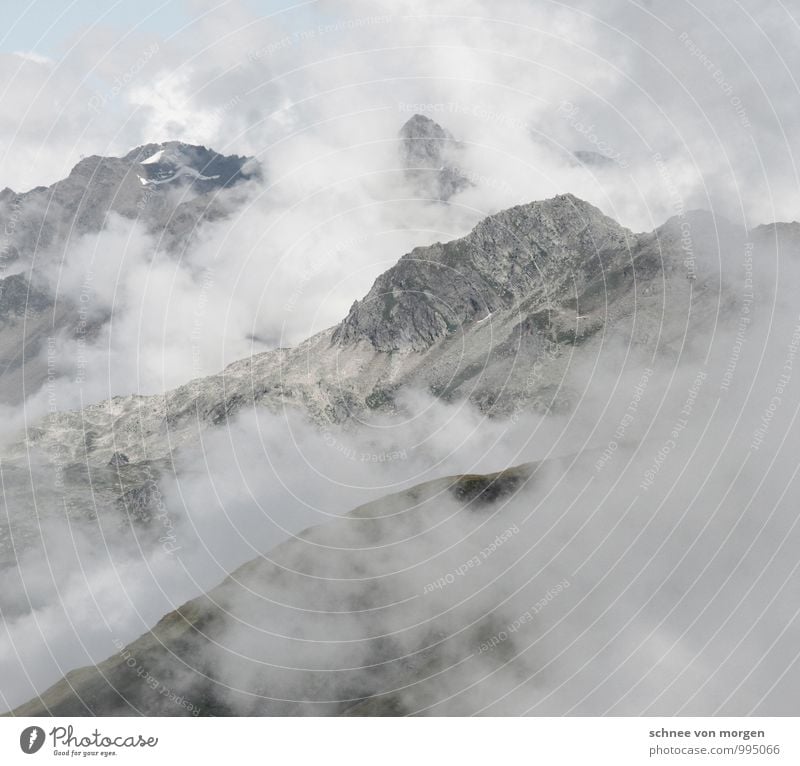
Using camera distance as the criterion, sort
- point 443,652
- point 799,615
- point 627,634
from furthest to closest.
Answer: point 443,652, point 627,634, point 799,615

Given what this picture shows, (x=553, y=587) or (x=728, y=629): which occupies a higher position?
(x=553, y=587)
